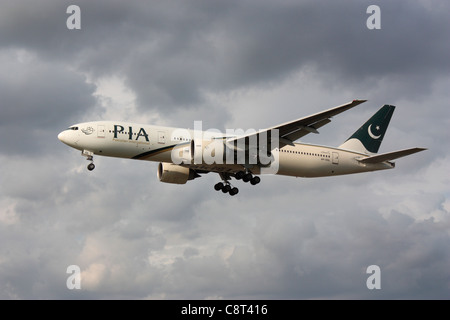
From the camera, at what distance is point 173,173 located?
181ft

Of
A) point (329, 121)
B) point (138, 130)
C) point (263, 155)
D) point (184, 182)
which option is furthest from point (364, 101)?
point (184, 182)

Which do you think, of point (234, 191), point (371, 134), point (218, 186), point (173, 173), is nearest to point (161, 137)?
point (173, 173)

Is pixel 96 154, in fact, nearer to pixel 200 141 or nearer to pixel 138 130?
pixel 138 130

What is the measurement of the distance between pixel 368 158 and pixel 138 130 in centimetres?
2003

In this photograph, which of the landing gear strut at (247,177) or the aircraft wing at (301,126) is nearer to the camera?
the aircraft wing at (301,126)

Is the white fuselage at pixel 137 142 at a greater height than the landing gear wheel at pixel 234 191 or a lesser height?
greater

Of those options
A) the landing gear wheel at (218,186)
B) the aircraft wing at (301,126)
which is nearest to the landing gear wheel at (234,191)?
the landing gear wheel at (218,186)

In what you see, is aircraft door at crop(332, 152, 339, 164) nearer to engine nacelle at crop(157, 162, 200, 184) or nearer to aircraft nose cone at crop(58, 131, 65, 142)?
engine nacelle at crop(157, 162, 200, 184)

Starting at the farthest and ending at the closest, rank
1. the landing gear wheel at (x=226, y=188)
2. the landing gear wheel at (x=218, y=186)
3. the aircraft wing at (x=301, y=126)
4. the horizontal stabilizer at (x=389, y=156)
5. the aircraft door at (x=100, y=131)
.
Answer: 1. the landing gear wheel at (x=218, y=186)
2. the landing gear wheel at (x=226, y=188)
3. the horizontal stabilizer at (x=389, y=156)
4. the aircraft door at (x=100, y=131)
5. the aircraft wing at (x=301, y=126)

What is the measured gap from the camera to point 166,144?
1943 inches

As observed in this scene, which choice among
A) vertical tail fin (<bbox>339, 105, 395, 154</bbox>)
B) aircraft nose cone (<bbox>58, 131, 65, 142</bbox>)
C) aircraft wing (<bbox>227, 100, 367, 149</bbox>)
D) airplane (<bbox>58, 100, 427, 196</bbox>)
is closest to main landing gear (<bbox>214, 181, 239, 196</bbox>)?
airplane (<bbox>58, 100, 427, 196</bbox>)

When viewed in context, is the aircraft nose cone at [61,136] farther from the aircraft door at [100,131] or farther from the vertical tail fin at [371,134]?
the vertical tail fin at [371,134]

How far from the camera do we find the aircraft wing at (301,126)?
1707 inches

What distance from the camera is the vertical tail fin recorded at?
191 feet
